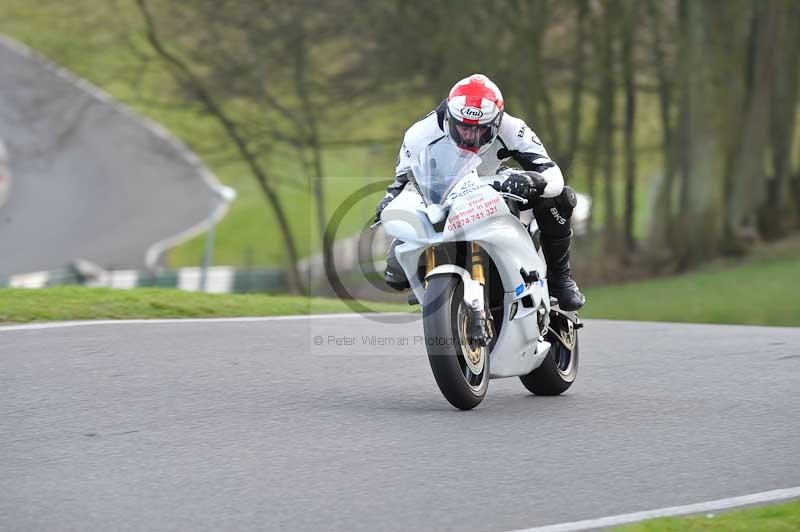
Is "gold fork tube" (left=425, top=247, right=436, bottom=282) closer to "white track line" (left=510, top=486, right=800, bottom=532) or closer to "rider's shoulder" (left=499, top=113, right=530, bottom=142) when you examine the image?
"rider's shoulder" (left=499, top=113, right=530, bottom=142)

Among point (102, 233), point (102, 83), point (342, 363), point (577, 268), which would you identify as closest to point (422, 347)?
point (342, 363)

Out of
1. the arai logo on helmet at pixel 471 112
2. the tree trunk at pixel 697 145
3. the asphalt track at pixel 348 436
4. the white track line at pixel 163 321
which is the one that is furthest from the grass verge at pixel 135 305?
the tree trunk at pixel 697 145

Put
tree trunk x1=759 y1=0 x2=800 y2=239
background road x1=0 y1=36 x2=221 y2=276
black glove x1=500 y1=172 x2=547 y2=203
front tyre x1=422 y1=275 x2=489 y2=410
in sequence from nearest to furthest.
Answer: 1. front tyre x1=422 y1=275 x2=489 y2=410
2. black glove x1=500 y1=172 x2=547 y2=203
3. tree trunk x1=759 y1=0 x2=800 y2=239
4. background road x1=0 y1=36 x2=221 y2=276

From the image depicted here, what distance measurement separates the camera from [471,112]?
23.3ft

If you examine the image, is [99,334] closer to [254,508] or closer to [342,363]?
→ [342,363]

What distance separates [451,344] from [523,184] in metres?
0.93

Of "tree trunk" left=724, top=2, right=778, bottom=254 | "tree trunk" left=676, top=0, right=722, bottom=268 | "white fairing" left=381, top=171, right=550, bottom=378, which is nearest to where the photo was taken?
"white fairing" left=381, top=171, right=550, bottom=378

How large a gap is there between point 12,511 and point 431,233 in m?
2.77

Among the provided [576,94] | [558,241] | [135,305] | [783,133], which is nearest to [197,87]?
[576,94]

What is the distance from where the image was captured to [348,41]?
28.9m

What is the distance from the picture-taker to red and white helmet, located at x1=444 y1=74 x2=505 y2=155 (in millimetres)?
7121

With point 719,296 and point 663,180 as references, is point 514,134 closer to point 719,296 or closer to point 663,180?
point 719,296

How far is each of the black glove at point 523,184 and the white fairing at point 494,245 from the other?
78 mm

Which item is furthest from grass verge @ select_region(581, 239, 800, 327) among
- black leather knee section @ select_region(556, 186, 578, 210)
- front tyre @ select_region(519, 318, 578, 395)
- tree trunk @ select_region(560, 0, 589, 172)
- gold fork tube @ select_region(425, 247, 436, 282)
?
gold fork tube @ select_region(425, 247, 436, 282)
